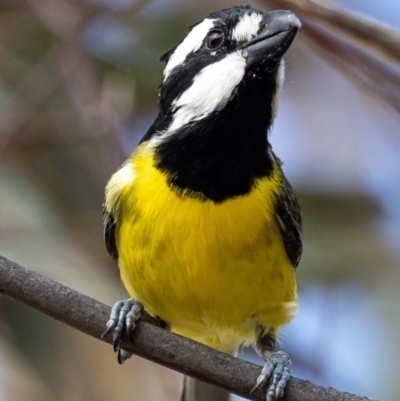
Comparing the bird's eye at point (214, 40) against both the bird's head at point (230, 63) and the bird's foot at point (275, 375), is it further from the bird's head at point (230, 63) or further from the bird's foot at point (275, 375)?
the bird's foot at point (275, 375)

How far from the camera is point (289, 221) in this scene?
215 cm

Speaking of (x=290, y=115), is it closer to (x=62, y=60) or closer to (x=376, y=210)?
(x=376, y=210)

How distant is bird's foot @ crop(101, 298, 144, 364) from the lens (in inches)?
68.7

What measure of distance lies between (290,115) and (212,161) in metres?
1.62

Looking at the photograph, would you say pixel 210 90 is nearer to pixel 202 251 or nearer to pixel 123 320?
pixel 202 251

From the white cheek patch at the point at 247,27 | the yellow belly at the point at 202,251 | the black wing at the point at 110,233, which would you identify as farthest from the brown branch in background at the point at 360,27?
the black wing at the point at 110,233

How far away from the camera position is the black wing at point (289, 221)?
2.12m

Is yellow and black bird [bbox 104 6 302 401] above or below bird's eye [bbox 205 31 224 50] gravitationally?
below

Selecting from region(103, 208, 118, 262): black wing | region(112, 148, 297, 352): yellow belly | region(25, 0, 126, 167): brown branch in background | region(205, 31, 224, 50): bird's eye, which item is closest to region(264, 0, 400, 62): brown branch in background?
region(205, 31, 224, 50): bird's eye

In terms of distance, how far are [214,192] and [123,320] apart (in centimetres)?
41

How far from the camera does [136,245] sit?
202 centimetres

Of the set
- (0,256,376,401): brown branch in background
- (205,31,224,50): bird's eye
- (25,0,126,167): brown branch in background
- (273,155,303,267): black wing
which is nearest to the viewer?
(0,256,376,401): brown branch in background

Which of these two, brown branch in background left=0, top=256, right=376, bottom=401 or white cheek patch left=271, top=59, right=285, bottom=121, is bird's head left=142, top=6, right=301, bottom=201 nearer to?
white cheek patch left=271, top=59, right=285, bottom=121

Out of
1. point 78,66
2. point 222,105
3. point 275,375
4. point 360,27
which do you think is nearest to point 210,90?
point 222,105
